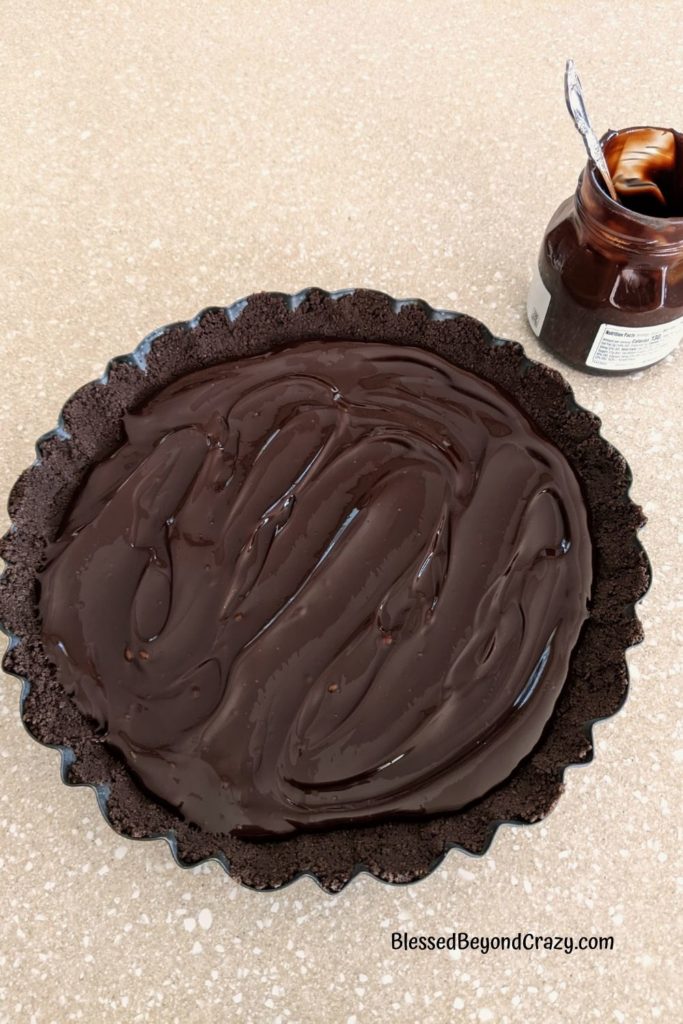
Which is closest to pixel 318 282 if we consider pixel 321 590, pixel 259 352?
pixel 259 352

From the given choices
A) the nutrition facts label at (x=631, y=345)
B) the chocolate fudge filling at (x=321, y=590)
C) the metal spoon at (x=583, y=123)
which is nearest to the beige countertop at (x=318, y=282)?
the nutrition facts label at (x=631, y=345)

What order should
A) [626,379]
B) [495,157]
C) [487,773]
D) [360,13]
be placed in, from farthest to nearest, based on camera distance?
[360,13] → [495,157] → [626,379] → [487,773]

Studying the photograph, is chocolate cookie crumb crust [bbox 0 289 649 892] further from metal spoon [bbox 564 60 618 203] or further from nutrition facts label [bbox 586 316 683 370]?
metal spoon [bbox 564 60 618 203]

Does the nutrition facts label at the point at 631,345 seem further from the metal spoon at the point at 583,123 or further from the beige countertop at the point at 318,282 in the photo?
the metal spoon at the point at 583,123

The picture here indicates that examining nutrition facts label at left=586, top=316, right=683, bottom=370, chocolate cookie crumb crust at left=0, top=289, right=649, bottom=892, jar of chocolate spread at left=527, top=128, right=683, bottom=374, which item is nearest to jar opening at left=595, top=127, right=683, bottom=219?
jar of chocolate spread at left=527, top=128, right=683, bottom=374

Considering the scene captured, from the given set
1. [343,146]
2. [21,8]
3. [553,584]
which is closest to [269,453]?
[553,584]

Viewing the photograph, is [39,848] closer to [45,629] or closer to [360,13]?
[45,629]
